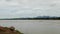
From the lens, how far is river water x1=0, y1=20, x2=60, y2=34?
3148 mm

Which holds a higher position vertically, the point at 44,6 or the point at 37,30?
the point at 44,6

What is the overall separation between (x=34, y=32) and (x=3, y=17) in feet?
2.18

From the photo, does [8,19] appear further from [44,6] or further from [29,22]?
[44,6]

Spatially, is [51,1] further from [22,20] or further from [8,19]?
[8,19]

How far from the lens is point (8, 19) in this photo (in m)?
3.13

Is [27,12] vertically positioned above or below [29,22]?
above

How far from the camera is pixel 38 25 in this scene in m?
3.33

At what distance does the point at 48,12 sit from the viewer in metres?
3.34

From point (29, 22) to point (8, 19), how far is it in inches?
17.6

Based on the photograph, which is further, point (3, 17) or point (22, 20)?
point (22, 20)

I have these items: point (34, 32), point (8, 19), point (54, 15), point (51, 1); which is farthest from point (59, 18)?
point (8, 19)

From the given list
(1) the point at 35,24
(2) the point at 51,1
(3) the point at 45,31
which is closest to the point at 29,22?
(1) the point at 35,24

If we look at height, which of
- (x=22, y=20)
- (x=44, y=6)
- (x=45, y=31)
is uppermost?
(x=44, y=6)

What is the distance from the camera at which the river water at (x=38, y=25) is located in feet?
10.3
